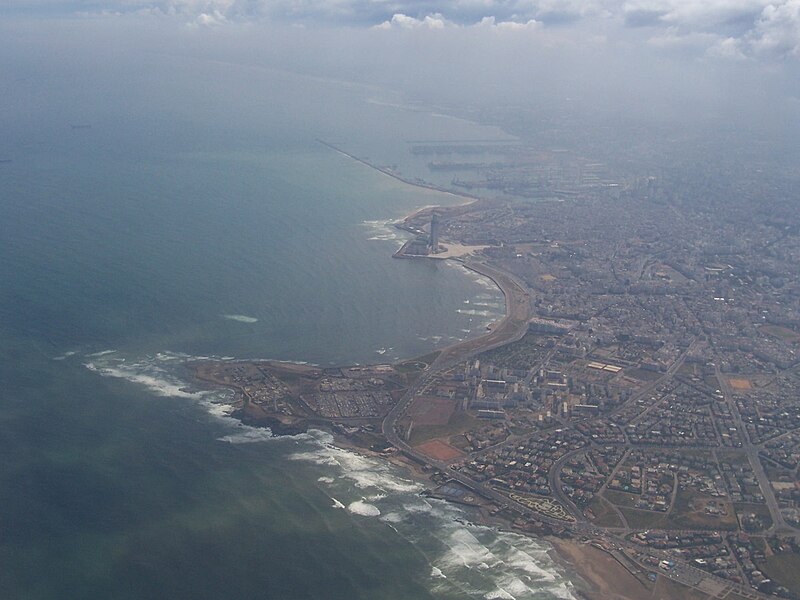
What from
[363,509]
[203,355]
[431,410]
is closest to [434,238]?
[203,355]


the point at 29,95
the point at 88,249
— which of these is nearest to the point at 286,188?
the point at 88,249

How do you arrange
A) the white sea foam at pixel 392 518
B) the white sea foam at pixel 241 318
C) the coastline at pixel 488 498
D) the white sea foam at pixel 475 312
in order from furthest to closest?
the white sea foam at pixel 475 312, the white sea foam at pixel 241 318, the white sea foam at pixel 392 518, the coastline at pixel 488 498

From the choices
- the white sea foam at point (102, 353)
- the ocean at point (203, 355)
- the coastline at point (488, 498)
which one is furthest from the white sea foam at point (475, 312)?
the white sea foam at point (102, 353)

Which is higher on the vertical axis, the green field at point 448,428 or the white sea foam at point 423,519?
the green field at point 448,428

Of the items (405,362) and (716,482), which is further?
(405,362)

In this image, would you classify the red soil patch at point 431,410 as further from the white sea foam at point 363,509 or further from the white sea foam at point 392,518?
the white sea foam at point 392,518

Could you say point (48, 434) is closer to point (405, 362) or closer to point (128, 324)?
point (128, 324)

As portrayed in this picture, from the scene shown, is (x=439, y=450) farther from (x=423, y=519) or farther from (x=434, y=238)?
(x=434, y=238)
